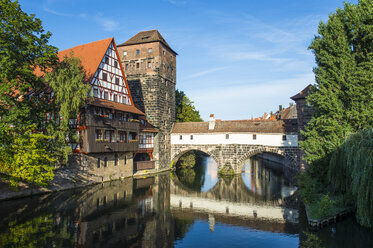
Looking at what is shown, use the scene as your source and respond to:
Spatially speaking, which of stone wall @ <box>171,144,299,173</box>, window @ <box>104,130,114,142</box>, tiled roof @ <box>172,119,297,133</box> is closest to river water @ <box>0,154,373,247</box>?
window @ <box>104,130,114,142</box>

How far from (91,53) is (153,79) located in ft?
32.3

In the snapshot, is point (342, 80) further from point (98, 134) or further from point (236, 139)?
point (98, 134)

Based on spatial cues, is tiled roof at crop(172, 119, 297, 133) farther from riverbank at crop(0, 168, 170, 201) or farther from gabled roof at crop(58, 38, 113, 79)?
gabled roof at crop(58, 38, 113, 79)

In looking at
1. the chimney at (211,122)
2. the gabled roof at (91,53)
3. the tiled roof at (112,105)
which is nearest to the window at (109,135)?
the tiled roof at (112,105)

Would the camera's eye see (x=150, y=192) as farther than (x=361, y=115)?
Yes

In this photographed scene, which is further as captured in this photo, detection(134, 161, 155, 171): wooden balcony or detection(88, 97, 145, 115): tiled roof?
detection(134, 161, 155, 171): wooden balcony

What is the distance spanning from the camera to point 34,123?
2134cm

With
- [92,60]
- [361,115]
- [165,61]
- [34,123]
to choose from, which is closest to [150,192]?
[34,123]

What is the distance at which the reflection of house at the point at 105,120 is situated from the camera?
25.8 meters

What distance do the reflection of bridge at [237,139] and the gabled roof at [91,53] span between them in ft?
52.8

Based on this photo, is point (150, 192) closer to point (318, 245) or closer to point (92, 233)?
point (92, 233)

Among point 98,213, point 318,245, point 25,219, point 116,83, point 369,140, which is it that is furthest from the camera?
point 116,83

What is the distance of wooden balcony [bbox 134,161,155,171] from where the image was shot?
3494 centimetres

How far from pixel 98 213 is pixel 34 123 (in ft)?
29.7
